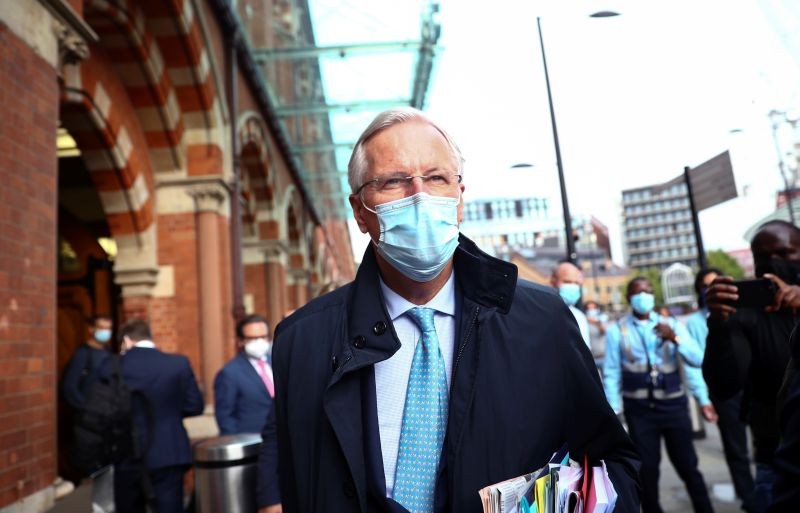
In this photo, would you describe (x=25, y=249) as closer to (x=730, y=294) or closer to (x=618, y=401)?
(x=730, y=294)

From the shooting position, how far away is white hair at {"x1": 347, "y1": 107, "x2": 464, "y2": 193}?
1868 mm

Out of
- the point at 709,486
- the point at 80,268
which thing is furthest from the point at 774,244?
the point at 80,268

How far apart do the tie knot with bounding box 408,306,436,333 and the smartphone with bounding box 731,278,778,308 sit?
186 cm

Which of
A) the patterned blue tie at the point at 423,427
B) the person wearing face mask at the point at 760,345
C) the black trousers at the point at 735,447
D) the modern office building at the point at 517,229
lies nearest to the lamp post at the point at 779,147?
the black trousers at the point at 735,447

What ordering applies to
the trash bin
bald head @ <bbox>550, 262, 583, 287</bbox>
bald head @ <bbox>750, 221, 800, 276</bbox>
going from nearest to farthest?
bald head @ <bbox>750, 221, 800, 276</bbox>
the trash bin
bald head @ <bbox>550, 262, 583, 287</bbox>

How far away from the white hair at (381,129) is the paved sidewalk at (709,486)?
531 centimetres

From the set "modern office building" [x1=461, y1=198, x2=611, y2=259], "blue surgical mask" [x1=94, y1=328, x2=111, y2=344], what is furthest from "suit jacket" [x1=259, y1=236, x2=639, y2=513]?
"modern office building" [x1=461, y1=198, x2=611, y2=259]

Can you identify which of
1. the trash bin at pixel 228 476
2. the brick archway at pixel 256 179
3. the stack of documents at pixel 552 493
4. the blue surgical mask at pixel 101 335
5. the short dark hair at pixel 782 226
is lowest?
the trash bin at pixel 228 476

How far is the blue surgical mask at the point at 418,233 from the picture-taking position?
1.85 metres

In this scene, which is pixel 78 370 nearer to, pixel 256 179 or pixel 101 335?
pixel 101 335

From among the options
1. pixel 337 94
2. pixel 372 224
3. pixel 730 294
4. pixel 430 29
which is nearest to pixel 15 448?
pixel 372 224

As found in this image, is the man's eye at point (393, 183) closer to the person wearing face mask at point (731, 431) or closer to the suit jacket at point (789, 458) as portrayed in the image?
the suit jacket at point (789, 458)

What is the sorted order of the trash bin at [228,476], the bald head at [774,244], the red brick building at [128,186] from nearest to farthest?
the bald head at [774,244], the trash bin at [228,476], the red brick building at [128,186]

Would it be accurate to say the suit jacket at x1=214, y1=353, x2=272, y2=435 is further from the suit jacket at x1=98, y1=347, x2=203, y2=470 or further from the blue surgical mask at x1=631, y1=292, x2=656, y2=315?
the blue surgical mask at x1=631, y1=292, x2=656, y2=315
